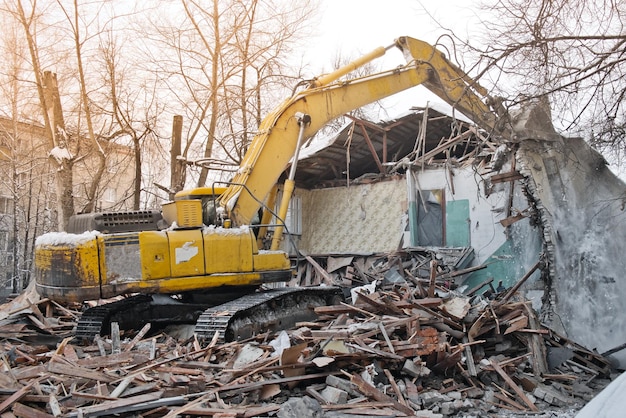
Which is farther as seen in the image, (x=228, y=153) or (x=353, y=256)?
(x=228, y=153)

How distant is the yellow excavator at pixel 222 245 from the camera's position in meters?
6.89

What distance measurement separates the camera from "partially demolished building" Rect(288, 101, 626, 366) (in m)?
9.37

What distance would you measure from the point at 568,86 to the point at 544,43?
51cm

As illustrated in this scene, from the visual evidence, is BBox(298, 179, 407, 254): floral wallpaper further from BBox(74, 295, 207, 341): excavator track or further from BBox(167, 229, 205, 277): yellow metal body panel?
BBox(167, 229, 205, 277): yellow metal body panel

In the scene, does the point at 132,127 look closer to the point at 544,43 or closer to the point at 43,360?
the point at 43,360

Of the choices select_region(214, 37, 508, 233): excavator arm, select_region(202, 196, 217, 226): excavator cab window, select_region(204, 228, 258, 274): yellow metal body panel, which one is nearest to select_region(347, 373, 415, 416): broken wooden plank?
select_region(204, 228, 258, 274): yellow metal body panel

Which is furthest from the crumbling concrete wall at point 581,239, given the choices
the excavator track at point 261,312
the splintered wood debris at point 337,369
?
the excavator track at point 261,312

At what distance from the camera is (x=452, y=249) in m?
13.5

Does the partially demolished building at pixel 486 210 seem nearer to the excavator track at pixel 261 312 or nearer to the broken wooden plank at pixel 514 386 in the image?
the broken wooden plank at pixel 514 386

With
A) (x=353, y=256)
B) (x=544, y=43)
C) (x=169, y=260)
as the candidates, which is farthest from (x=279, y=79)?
(x=544, y=43)

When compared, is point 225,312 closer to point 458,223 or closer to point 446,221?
point 458,223

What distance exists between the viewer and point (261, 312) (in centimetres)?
762

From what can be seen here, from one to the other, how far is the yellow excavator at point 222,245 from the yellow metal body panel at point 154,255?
0.04 ft

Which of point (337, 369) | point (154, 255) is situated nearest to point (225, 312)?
point (154, 255)
